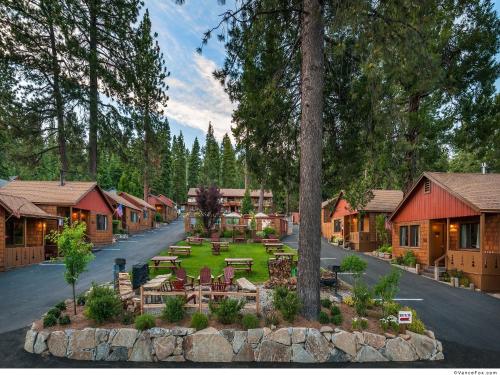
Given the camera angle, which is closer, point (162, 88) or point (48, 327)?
point (48, 327)

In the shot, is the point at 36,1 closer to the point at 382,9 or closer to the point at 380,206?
the point at 382,9

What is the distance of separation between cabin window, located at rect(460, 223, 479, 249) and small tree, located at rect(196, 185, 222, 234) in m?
18.4

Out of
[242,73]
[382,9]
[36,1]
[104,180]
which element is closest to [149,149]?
[36,1]

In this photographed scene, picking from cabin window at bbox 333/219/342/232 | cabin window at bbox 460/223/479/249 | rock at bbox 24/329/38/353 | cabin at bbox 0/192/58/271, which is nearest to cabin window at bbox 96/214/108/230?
cabin at bbox 0/192/58/271

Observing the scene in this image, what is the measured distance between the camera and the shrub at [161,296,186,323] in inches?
307

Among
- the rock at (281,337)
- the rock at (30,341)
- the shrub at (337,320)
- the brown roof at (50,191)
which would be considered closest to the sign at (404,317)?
the shrub at (337,320)

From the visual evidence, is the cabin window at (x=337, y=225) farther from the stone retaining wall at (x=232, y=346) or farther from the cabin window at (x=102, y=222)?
the stone retaining wall at (x=232, y=346)

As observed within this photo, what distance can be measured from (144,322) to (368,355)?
5.31 m

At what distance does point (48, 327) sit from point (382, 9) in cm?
1172

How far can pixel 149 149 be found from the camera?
25.6m

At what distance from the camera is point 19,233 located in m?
19.2

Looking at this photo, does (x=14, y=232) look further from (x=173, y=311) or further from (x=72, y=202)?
(x=173, y=311)
